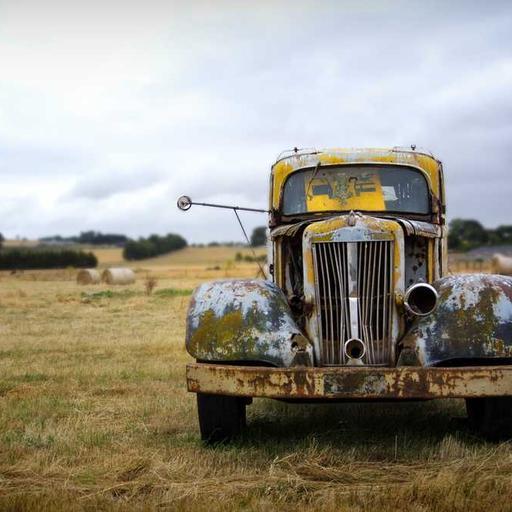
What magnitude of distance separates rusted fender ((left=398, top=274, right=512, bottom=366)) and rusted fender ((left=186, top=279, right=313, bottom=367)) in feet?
2.50

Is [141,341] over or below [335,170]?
below

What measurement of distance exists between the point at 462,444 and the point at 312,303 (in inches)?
56.4

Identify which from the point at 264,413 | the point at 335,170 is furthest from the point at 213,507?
the point at 335,170

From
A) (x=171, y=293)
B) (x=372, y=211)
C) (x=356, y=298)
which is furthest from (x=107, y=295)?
(x=356, y=298)

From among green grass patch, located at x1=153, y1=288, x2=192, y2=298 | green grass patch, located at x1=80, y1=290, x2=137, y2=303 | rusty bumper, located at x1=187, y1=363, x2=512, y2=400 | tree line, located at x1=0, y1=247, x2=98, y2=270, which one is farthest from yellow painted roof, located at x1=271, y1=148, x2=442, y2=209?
tree line, located at x1=0, y1=247, x2=98, y2=270

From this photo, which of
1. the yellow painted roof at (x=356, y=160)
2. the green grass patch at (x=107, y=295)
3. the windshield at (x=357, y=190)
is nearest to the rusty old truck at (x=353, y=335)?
the windshield at (x=357, y=190)

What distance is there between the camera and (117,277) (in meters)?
34.2

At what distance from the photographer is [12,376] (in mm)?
9367

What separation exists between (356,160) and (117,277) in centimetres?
2764

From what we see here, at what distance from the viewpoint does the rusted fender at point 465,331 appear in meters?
5.66

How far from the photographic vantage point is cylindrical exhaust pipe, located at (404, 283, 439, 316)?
580 cm

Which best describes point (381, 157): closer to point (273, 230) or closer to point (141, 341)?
point (273, 230)

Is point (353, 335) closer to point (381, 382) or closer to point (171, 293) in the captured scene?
point (381, 382)

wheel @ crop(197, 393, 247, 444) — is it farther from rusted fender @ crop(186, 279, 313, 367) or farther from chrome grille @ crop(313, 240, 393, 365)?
chrome grille @ crop(313, 240, 393, 365)
